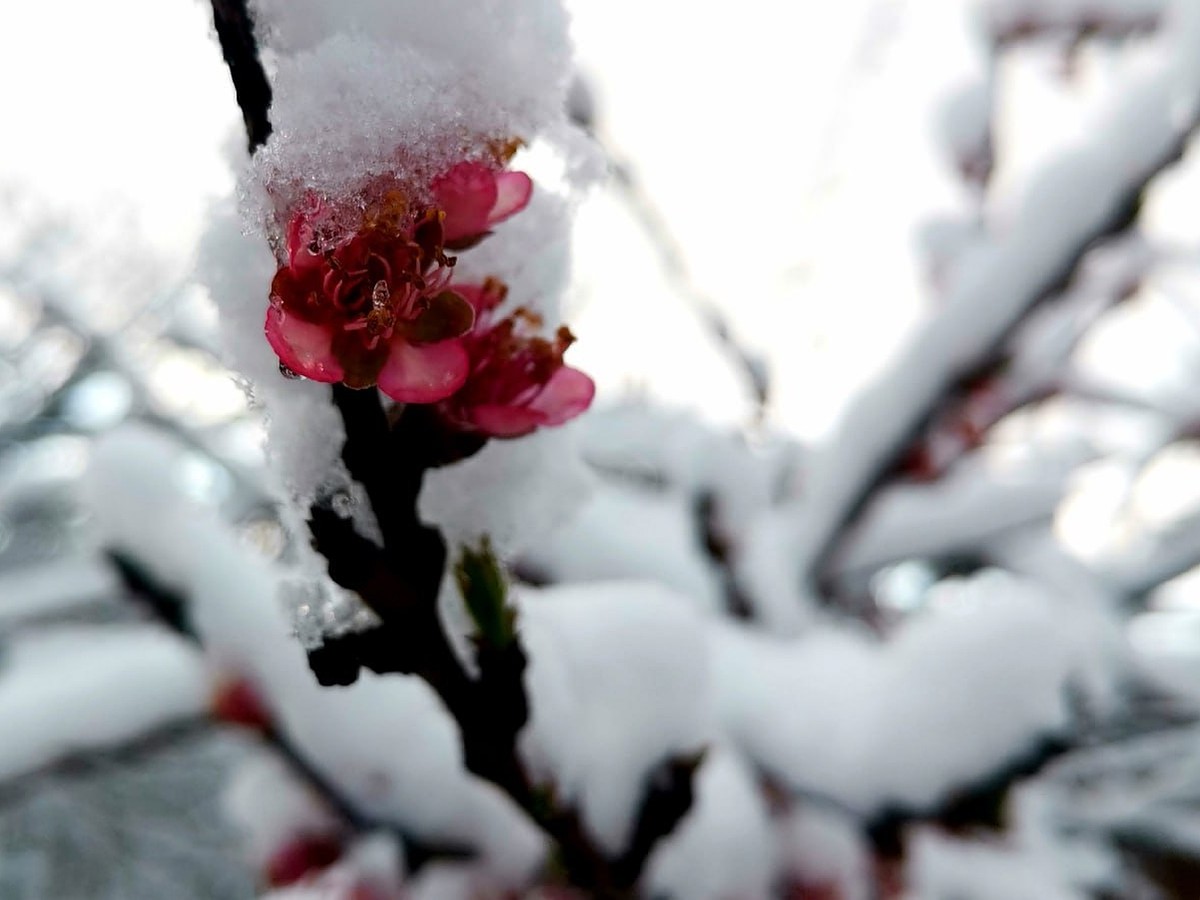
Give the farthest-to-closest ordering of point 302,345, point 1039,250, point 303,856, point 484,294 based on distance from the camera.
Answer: point 1039,250, point 303,856, point 484,294, point 302,345

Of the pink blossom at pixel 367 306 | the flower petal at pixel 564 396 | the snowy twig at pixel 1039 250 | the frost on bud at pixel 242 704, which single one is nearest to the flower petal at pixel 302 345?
the pink blossom at pixel 367 306

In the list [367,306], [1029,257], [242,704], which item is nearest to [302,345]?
[367,306]

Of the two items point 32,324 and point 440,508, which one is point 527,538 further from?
point 32,324

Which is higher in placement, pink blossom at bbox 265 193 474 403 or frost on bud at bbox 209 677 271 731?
pink blossom at bbox 265 193 474 403

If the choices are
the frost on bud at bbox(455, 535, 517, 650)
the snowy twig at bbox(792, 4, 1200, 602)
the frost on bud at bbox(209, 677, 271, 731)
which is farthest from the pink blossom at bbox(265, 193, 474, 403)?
the snowy twig at bbox(792, 4, 1200, 602)

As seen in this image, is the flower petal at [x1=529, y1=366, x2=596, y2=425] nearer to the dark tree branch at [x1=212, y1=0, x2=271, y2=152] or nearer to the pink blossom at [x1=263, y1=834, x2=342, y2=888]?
the dark tree branch at [x1=212, y1=0, x2=271, y2=152]

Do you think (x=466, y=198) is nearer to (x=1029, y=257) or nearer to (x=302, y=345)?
(x=302, y=345)

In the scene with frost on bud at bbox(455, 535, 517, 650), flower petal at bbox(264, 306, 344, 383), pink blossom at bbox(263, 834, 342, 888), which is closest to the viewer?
flower petal at bbox(264, 306, 344, 383)
